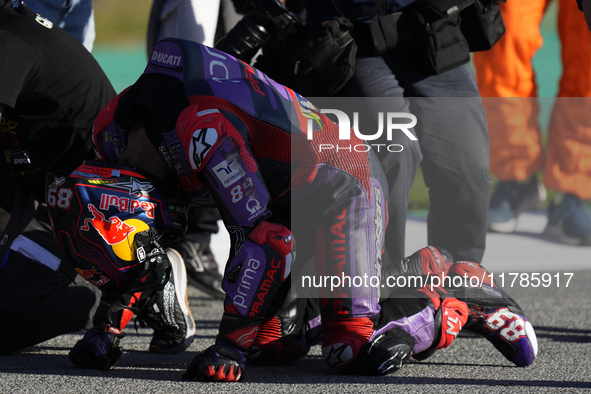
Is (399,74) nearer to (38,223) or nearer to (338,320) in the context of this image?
(338,320)

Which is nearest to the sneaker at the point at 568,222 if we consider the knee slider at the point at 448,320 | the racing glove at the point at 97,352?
the knee slider at the point at 448,320

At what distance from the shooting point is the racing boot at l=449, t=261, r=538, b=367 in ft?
5.85

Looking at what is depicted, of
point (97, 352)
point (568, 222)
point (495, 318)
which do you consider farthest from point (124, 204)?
point (568, 222)

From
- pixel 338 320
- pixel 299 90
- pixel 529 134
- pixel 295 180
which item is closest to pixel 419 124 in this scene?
pixel 299 90

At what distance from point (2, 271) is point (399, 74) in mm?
1405

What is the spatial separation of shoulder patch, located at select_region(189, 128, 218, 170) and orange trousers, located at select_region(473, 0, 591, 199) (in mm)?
2844

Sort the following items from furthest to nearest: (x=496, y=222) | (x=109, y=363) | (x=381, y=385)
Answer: (x=496, y=222)
(x=109, y=363)
(x=381, y=385)

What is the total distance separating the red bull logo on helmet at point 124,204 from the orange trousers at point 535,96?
9.60ft

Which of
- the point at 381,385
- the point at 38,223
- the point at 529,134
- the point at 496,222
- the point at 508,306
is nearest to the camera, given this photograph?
the point at 381,385

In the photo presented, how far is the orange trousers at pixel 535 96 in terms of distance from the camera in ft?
13.0

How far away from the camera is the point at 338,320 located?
1.73m

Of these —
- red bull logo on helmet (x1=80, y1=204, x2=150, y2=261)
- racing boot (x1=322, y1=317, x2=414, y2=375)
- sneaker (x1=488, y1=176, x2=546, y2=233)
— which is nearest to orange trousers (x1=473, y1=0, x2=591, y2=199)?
sneaker (x1=488, y1=176, x2=546, y2=233)

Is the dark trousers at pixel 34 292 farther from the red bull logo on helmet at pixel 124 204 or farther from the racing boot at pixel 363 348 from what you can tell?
the racing boot at pixel 363 348

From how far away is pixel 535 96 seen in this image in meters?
4.25
